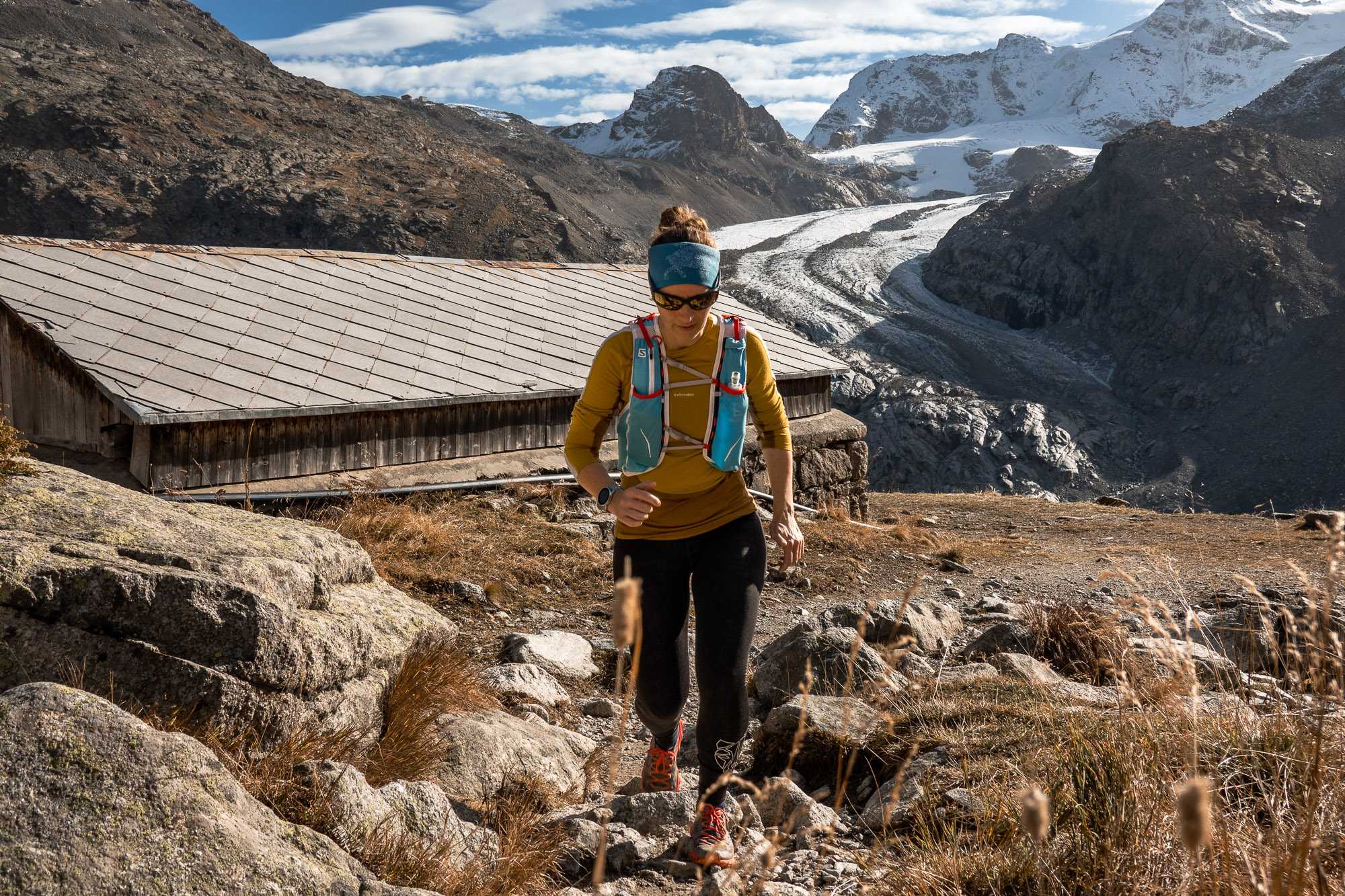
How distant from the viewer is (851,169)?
160 meters

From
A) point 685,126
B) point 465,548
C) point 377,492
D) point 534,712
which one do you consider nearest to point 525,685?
point 534,712

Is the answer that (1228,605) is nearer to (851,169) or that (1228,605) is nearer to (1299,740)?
(1299,740)

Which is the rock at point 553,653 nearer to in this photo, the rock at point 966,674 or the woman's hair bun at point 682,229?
the rock at point 966,674

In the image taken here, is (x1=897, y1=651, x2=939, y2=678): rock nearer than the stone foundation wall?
Yes

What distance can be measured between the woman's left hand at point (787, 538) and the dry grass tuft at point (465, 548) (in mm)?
4713

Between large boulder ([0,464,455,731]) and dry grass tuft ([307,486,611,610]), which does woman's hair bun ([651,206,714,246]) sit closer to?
→ large boulder ([0,464,455,731])

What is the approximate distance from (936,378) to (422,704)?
55.9m

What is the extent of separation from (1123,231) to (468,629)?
240 feet

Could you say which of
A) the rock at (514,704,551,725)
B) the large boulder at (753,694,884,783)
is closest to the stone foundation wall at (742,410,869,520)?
the rock at (514,704,551,725)

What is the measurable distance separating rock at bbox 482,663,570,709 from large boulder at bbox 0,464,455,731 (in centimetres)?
131

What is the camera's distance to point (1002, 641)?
21.2 feet

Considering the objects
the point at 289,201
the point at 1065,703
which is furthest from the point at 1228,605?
the point at 289,201

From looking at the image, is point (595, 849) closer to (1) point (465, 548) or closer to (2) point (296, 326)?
(1) point (465, 548)

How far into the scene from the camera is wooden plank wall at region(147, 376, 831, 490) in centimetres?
837
